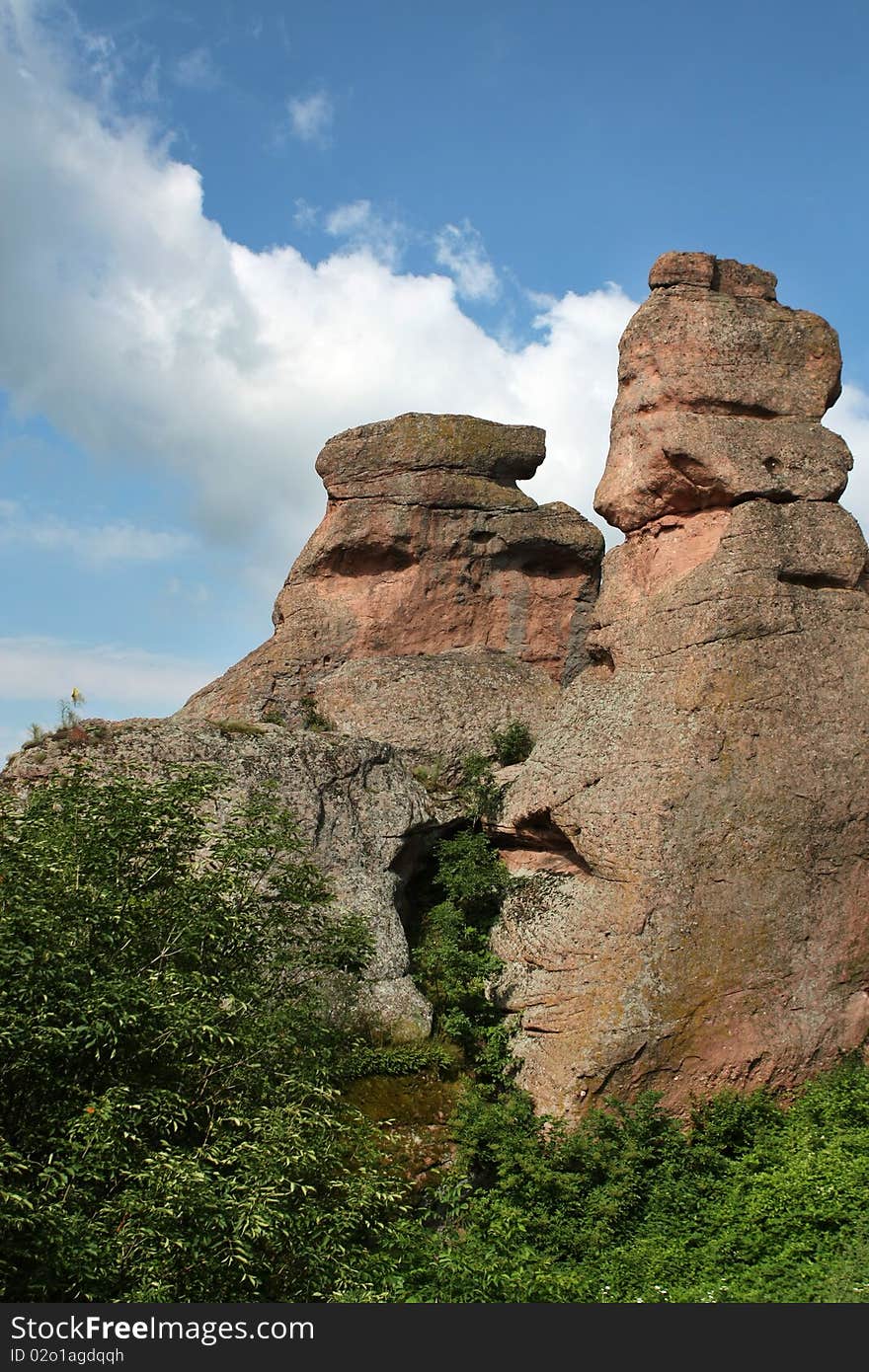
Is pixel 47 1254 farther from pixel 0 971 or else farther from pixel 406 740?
pixel 406 740

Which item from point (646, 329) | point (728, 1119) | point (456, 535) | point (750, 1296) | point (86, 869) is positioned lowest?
point (750, 1296)

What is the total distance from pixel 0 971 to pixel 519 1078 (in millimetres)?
6449

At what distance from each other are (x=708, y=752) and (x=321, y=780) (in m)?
4.80

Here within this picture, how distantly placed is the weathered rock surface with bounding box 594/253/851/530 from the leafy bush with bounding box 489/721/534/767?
3327 mm

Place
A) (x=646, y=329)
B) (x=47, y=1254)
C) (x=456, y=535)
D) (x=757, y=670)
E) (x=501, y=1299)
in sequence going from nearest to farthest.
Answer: (x=47, y=1254) < (x=501, y=1299) < (x=757, y=670) < (x=646, y=329) < (x=456, y=535)

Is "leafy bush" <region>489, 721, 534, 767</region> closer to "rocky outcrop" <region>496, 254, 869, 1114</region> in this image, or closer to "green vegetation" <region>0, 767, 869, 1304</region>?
"rocky outcrop" <region>496, 254, 869, 1114</region>

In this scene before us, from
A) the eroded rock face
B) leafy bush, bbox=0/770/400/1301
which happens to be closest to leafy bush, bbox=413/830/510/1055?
leafy bush, bbox=0/770/400/1301


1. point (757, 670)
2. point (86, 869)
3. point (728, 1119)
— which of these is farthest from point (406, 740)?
point (86, 869)

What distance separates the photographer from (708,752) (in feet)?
45.1

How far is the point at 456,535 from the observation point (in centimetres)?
2066

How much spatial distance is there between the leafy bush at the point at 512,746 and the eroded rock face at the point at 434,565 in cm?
222

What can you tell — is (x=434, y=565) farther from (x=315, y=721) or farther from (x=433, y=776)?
(x=433, y=776)

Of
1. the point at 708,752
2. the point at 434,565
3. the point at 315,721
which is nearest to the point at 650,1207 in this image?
the point at 708,752

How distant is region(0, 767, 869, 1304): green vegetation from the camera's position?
8031 mm
